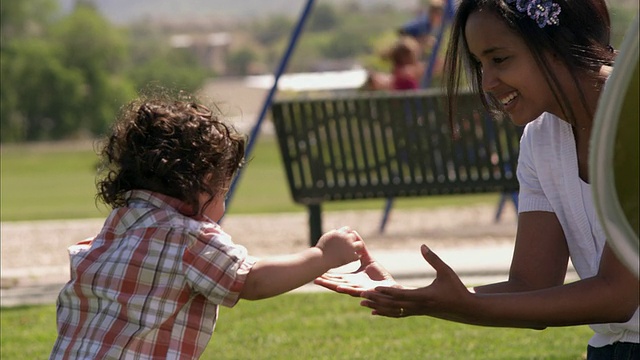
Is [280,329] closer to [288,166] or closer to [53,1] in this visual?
[288,166]

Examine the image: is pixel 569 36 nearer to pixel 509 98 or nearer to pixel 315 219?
pixel 509 98

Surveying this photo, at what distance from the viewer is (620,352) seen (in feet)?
9.35

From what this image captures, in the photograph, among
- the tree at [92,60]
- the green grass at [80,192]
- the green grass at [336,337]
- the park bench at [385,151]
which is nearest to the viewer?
the green grass at [336,337]

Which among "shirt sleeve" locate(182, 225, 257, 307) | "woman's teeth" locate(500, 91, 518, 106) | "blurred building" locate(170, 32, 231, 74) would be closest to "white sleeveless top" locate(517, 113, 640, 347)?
"woman's teeth" locate(500, 91, 518, 106)

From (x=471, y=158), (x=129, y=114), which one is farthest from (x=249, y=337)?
(x=471, y=158)

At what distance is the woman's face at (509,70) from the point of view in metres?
2.86

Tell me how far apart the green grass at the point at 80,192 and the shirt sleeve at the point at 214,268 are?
1.14 metres

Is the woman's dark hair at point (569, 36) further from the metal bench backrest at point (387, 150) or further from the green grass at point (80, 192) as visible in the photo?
the metal bench backrest at point (387, 150)

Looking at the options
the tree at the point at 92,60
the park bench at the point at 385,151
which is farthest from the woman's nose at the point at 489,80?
the tree at the point at 92,60

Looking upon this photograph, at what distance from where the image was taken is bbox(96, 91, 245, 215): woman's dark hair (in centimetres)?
310

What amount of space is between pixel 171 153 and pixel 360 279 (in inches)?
21.7

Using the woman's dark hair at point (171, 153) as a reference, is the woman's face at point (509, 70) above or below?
above

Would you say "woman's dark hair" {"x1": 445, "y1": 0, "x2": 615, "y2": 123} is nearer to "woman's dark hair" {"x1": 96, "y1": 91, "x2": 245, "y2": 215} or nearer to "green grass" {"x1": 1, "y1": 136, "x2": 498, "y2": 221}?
"woman's dark hair" {"x1": 96, "y1": 91, "x2": 245, "y2": 215}

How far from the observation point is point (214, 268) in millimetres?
2980
